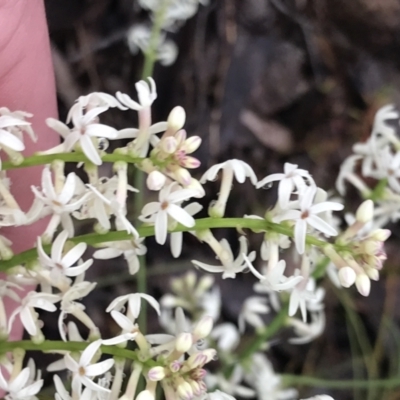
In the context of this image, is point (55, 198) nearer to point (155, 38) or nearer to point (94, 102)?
point (94, 102)

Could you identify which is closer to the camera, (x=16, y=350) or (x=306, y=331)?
(x=16, y=350)

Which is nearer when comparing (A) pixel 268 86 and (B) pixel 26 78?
(B) pixel 26 78

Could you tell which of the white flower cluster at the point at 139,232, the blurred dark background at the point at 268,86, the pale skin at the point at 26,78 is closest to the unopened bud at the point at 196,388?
the white flower cluster at the point at 139,232

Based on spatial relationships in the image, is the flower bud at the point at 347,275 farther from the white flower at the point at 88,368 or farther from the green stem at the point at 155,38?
the green stem at the point at 155,38

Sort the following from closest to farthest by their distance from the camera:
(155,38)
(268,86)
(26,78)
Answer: (26,78), (155,38), (268,86)

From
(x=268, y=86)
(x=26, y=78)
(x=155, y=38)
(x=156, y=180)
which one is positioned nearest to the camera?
(x=156, y=180)

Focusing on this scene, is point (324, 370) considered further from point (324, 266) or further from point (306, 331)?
point (324, 266)

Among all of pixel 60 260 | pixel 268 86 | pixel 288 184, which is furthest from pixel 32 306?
pixel 268 86

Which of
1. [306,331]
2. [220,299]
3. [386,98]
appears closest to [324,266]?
[306,331]
